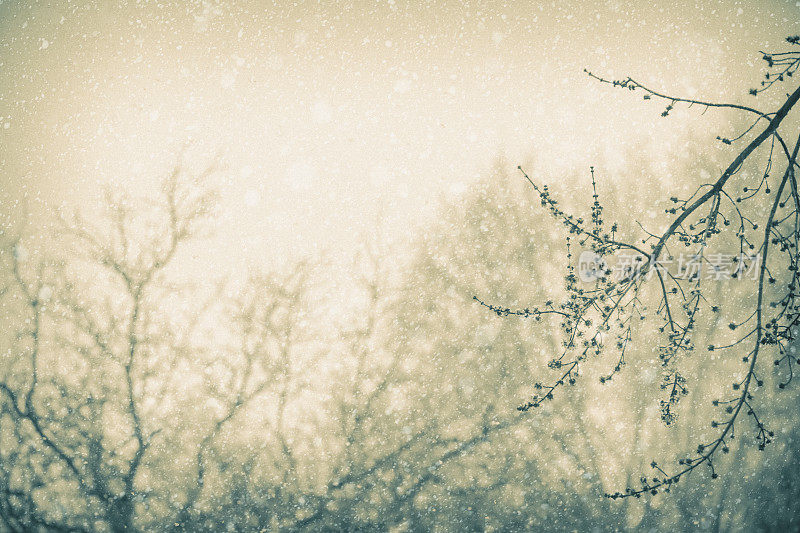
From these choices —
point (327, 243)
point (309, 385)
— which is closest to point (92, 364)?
point (309, 385)

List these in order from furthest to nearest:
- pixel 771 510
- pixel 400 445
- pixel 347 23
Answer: pixel 771 510 → pixel 400 445 → pixel 347 23

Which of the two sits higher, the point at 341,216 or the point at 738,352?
the point at 341,216

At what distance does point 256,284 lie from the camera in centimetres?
303

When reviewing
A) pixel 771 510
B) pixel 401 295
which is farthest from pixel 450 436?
pixel 771 510

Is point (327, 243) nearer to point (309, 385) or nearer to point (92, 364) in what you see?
point (309, 385)

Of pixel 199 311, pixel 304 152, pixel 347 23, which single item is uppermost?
pixel 347 23

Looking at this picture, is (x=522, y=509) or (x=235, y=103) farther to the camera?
(x=522, y=509)

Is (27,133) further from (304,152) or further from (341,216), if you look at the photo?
(341,216)

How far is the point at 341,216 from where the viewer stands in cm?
301

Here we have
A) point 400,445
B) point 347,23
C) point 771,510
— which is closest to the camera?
point 347,23

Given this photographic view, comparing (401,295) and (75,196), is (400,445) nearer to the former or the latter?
(401,295)

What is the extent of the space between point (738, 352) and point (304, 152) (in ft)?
9.61

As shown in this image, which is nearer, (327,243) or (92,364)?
(327,243)

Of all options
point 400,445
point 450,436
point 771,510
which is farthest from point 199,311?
point 771,510
